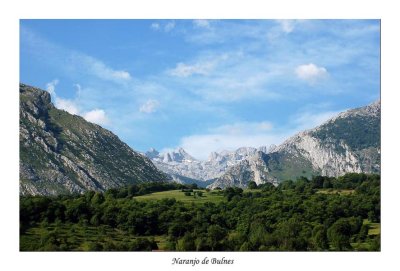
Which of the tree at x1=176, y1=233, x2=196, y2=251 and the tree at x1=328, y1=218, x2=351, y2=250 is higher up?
the tree at x1=176, y1=233, x2=196, y2=251

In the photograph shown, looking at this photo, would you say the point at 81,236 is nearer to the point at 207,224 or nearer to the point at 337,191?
the point at 207,224

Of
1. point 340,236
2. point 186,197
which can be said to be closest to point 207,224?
point 340,236

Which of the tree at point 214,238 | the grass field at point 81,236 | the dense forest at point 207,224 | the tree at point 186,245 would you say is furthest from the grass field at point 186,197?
the tree at point 186,245

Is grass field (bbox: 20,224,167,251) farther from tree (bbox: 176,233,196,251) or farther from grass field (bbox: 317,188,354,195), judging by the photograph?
grass field (bbox: 317,188,354,195)

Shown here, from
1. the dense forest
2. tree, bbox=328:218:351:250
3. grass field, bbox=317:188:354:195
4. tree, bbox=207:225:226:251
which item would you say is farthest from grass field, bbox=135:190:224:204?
tree, bbox=207:225:226:251

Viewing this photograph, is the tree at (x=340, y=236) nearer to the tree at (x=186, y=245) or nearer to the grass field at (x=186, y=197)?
the tree at (x=186, y=245)

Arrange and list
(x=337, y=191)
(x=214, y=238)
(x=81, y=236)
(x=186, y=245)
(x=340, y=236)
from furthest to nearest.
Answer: (x=337, y=191) < (x=81, y=236) < (x=340, y=236) < (x=214, y=238) < (x=186, y=245)

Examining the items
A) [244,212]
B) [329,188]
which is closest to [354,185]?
[329,188]

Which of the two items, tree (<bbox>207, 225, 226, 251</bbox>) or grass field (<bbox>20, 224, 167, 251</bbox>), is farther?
grass field (<bbox>20, 224, 167, 251</bbox>)
